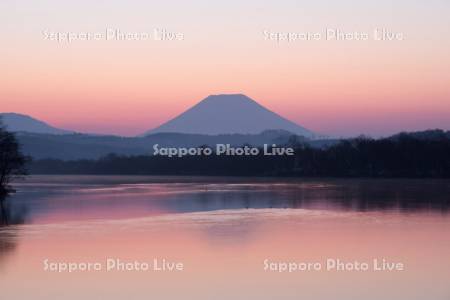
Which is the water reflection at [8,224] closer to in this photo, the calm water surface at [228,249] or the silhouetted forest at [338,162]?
the calm water surface at [228,249]

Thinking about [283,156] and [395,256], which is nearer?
[395,256]

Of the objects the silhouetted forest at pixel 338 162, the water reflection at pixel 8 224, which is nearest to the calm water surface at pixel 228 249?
the water reflection at pixel 8 224

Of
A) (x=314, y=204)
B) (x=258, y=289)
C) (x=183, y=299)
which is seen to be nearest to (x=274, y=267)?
(x=258, y=289)

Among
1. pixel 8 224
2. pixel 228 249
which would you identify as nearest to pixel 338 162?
pixel 8 224

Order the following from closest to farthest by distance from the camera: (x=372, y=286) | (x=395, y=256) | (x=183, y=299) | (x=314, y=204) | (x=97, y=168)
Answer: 1. (x=183, y=299)
2. (x=372, y=286)
3. (x=395, y=256)
4. (x=314, y=204)
5. (x=97, y=168)

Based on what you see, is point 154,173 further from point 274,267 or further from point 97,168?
point 274,267

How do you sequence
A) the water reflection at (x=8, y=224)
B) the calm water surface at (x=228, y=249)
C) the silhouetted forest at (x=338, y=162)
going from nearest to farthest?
the calm water surface at (x=228, y=249) < the water reflection at (x=8, y=224) < the silhouetted forest at (x=338, y=162)

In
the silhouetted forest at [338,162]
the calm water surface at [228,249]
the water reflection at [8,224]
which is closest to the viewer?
the calm water surface at [228,249]
